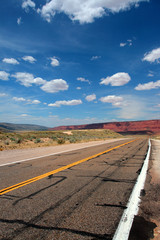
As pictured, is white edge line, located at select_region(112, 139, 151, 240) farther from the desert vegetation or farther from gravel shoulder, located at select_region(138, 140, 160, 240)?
the desert vegetation

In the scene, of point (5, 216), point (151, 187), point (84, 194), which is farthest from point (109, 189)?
point (5, 216)

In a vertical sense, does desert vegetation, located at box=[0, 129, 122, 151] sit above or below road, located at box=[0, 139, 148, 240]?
below

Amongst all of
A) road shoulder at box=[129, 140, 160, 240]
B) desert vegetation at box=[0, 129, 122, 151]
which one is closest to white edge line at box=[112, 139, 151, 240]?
road shoulder at box=[129, 140, 160, 240]

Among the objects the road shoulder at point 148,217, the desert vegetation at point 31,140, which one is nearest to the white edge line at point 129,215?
the road shoulder at point 148,217

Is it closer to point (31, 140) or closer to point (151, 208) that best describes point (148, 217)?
point (151, 208)

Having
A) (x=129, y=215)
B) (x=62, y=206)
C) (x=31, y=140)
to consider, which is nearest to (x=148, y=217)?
(x=129, y=215)

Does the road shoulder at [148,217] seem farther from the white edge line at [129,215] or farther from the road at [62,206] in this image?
the road at [62,206]

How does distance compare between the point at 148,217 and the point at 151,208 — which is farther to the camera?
the point at 151,208

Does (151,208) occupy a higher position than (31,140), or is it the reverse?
(151,208)

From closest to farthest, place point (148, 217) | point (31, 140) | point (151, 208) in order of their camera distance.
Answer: point (148, 217), point (151, 208), point (31, 140)

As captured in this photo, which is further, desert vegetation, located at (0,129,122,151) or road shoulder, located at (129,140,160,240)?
desert vegetation, located at (0,129,122,151)

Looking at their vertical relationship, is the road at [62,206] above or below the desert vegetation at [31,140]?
above

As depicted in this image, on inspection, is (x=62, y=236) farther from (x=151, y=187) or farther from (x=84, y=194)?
(x=151, y=187)

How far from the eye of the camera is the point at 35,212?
2947 mm
